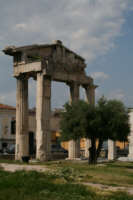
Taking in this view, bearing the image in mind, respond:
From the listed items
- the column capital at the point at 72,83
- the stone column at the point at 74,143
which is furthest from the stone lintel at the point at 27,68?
the stone column at the point at 74,143

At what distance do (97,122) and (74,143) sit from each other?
857cm

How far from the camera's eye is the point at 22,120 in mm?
35938

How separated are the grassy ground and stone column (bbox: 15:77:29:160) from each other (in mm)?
18088

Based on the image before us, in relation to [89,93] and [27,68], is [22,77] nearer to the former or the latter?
[27,68]

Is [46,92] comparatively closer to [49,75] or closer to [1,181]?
[49,75]

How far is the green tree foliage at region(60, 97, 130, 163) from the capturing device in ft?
98.6

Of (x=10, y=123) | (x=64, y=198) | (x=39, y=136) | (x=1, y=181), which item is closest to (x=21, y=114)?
(x=39, y=136)

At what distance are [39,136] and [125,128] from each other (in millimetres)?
8152

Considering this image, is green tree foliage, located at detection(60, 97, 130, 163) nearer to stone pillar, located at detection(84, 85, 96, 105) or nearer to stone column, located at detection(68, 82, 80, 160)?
stone column, located at detection(68, 82, 80, 160)

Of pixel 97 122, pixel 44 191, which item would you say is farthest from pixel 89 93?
pixel 44 191

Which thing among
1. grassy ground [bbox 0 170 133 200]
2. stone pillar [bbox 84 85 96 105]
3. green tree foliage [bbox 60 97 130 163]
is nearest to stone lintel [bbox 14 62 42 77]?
green tree foliage [bbox 60 97 130 163]

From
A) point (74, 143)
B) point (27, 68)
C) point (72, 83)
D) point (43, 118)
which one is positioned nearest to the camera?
point (43, 118)

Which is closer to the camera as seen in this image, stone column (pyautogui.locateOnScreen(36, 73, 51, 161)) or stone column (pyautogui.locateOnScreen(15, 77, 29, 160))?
stone column (pyautogui.locateOnScreen(36, 73, 51, 161))

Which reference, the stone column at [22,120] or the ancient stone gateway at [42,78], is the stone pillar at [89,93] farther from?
the stone column at [22,120]
